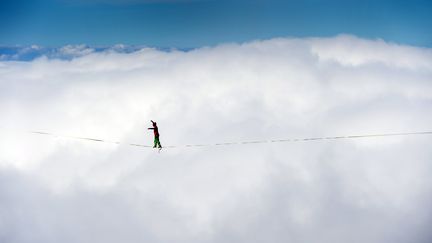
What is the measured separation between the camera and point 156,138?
1475 inches
